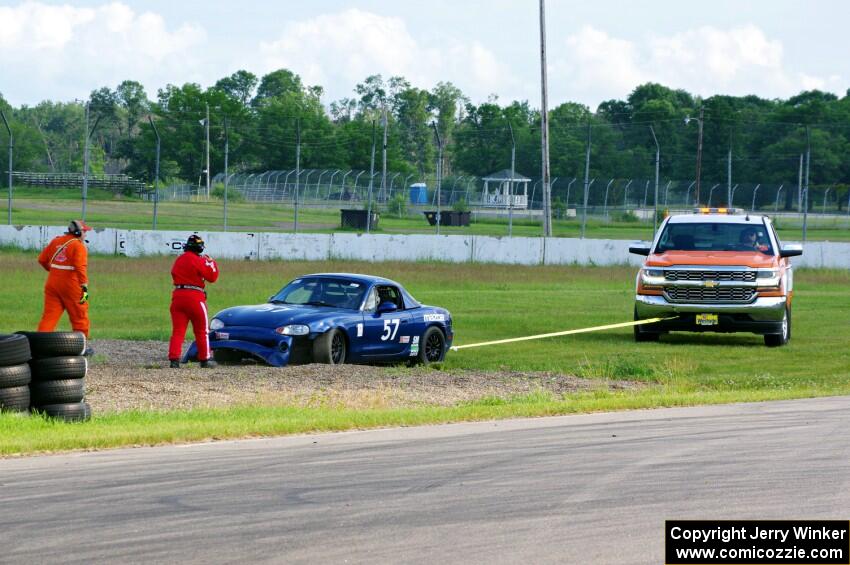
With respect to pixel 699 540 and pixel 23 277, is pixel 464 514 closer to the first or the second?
pixel 699 540

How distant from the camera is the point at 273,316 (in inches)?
671

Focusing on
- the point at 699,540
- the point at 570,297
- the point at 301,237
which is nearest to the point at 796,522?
the point at 699,540

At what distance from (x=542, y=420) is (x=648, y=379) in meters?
4.66

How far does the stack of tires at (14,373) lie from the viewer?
11477 millimetres

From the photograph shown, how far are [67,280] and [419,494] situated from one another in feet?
31.7

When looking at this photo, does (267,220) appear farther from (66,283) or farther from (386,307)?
(66,283)

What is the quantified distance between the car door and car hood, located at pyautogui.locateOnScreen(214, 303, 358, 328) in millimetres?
364

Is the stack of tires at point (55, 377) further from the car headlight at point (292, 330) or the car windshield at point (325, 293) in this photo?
the car windshield at point (325, 293)

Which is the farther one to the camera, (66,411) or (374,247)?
(374,247)

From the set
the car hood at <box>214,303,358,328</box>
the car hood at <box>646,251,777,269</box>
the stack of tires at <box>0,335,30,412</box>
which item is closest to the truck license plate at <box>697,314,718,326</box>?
the car hood at <box>646,251,777,269</box>

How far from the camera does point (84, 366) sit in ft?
39.3

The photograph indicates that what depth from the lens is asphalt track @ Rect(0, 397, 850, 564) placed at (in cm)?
682

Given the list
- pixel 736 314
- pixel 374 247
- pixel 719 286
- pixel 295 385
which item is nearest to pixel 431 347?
pixel 295 385

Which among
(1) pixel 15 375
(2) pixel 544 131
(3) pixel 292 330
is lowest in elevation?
(3) pixel 292 330
